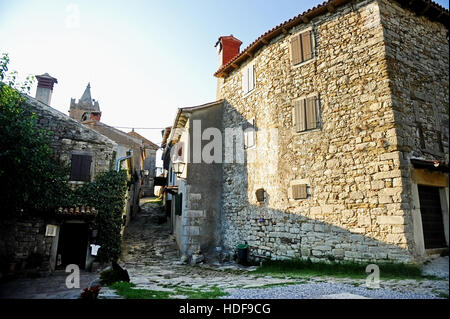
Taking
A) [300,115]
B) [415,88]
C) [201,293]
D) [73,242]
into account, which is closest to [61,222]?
[73,242]

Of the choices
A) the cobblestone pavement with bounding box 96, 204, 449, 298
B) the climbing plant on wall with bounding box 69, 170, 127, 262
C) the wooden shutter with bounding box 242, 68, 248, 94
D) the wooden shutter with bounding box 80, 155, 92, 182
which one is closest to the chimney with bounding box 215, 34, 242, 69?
the wooden shutter with bounding box 242, 68, 248, 94

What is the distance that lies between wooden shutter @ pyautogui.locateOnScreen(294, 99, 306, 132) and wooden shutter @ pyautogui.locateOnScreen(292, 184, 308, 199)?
196 cm

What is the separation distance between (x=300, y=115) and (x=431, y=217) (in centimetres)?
488

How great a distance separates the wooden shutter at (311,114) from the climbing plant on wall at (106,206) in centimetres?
831

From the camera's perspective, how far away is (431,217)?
7.60 m

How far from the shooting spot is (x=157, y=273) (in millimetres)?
9125

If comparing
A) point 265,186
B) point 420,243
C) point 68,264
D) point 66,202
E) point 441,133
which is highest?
point 441,133

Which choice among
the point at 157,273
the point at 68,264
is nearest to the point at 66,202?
the point at 68,264

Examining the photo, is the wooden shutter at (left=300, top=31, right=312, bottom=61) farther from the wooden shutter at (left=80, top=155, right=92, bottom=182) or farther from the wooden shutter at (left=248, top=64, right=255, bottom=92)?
the wooden shutter at (left=80, top=155, right=92, bottom=182)

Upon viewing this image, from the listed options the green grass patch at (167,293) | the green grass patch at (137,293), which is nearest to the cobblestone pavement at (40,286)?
the green grass patch at (137,293)

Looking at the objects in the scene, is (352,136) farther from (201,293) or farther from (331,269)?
(201,293)

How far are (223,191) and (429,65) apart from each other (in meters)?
8.98

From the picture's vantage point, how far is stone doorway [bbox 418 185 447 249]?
7383mm
